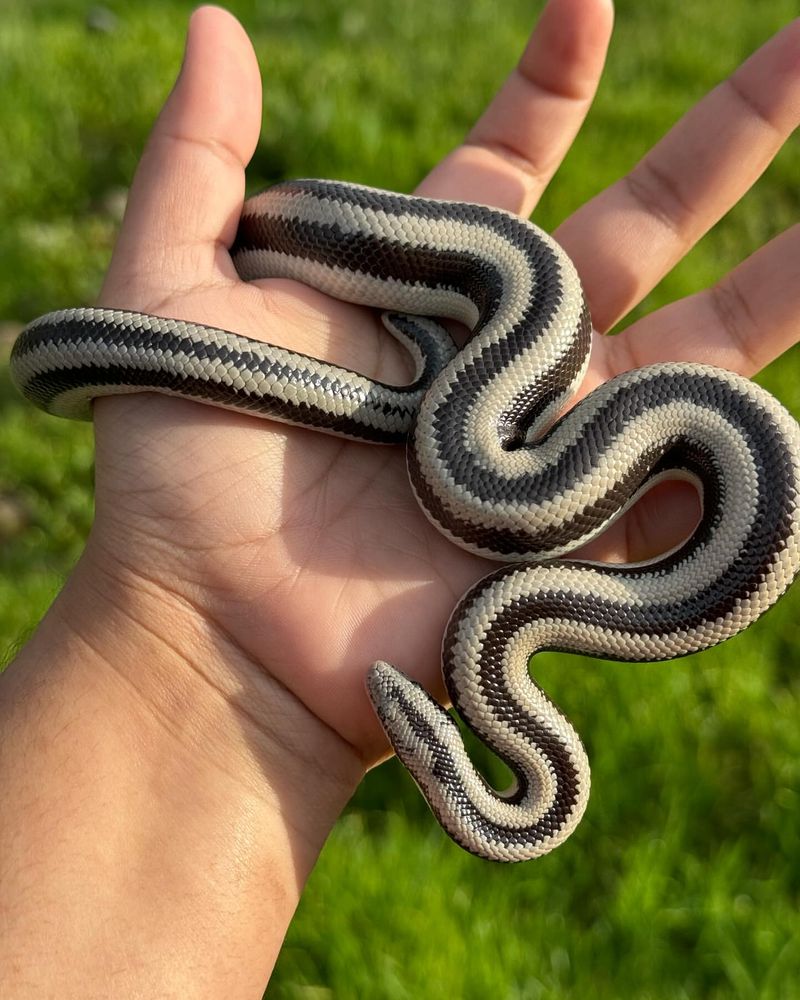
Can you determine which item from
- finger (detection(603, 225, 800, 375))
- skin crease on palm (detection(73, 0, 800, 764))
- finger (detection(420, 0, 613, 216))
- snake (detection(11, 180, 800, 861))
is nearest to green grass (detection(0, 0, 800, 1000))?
snake (detection(11, 180, 800, 861))

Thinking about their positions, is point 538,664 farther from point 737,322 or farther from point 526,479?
point 737,322

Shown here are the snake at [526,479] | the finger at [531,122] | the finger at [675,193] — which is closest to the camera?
the snake at [526,479]

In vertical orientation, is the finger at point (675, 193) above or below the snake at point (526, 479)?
above

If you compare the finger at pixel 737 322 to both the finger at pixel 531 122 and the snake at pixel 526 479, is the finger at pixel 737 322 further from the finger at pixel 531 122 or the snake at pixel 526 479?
the finger at pixel 531 122

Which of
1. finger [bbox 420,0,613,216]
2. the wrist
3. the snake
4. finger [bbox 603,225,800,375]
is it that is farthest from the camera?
finger [bbox 420,0,613,216]

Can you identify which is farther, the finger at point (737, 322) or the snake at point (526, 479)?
the finger at point (737, 322)

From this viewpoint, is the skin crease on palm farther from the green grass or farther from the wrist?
the green grass

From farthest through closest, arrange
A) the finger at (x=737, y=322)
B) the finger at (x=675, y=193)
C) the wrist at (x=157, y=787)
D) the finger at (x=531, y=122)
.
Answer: the finger at (x=531, y=122) < the finger at (x=675, y=193) < the finger at (x=737, y=322) < the wrist at (x=157, y=787)

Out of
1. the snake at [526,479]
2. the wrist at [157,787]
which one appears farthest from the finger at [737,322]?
the wrist at [157,787]
